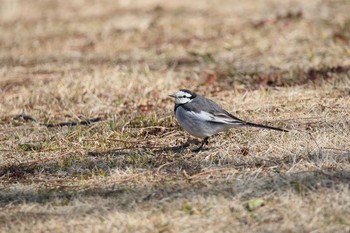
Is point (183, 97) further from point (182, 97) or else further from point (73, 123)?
point (73, 123)

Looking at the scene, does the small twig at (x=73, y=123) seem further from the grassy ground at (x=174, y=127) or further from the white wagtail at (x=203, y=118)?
the white wagtail at (x=203, y=118)

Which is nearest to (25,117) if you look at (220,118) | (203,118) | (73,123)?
(73,123)

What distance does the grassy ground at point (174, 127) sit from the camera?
454 cm

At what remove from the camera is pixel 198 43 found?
11.5 metres

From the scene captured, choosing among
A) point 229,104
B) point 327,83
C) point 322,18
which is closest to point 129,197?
point 229,104

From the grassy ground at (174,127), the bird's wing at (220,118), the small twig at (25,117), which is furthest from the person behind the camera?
the small twig at (25,117)

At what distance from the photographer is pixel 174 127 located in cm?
663

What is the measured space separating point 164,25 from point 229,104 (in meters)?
5.77

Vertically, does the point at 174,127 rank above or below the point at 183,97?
below

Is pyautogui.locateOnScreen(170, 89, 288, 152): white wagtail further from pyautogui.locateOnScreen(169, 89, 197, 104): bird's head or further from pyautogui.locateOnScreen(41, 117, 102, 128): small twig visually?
pyautogui.locateOnScreen(41, 117, 102, 128): small twig

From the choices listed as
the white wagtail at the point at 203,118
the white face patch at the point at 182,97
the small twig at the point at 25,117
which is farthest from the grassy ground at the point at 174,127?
the white face patch at the point at 182,97

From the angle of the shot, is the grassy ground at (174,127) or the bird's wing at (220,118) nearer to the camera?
the grassy ground at (174,127)

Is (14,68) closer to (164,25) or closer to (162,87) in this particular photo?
(162,87)

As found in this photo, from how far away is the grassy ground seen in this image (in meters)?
4.54
